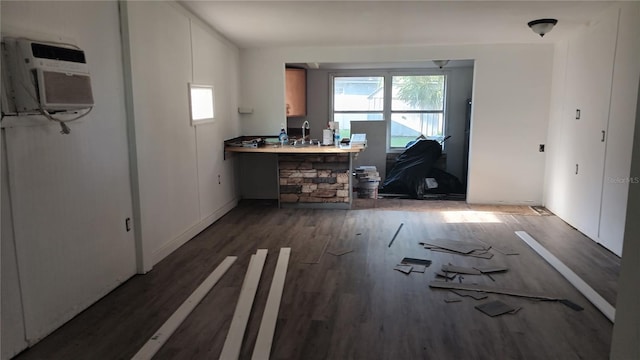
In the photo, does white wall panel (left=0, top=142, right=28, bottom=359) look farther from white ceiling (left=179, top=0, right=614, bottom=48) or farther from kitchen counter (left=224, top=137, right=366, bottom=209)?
kitchen counter (left=224, top=137, right=366, bottom=209)

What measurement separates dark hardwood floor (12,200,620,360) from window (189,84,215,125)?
1280 mm

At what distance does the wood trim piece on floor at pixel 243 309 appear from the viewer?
247 cm

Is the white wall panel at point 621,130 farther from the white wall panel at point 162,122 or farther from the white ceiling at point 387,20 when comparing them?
the white wall panel at point 162,122

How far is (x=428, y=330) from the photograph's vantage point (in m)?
2.72

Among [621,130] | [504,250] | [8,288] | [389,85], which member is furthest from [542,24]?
[8,288]

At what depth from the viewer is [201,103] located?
5.09 meters

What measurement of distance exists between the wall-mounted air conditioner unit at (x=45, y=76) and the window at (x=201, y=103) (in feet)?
6.51

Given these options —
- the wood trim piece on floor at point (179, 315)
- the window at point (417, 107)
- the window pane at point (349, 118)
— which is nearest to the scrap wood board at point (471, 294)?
the wood trim piece on floor at point (179, 315)

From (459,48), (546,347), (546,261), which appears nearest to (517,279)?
(546,261)

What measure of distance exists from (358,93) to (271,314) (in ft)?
21.5

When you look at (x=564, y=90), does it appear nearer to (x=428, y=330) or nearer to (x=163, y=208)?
(x=428, y=330)

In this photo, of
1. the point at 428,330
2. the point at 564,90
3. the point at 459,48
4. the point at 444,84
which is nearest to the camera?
the point at 428,330

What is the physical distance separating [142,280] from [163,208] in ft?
2.43

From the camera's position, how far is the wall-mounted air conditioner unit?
232 centimetres
